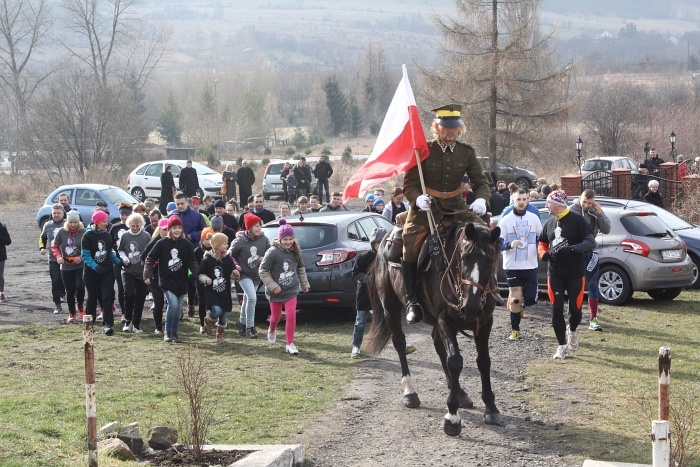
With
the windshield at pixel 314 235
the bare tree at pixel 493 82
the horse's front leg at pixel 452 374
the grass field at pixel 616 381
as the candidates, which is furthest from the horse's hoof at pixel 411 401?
the bare tree at pixel 493 82

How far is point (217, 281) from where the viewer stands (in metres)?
13.4

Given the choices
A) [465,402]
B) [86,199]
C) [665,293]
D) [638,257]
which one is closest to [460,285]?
[465,402]

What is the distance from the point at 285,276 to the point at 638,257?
6688 mm

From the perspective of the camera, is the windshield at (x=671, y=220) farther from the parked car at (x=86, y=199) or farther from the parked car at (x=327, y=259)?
the parked car at (x=86, y=199)

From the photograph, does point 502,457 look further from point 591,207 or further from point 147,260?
point 147,260

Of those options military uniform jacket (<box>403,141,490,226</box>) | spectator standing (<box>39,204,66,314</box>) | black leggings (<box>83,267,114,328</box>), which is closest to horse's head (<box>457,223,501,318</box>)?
military uniform jacket (<box>403,141,490,226</box>)

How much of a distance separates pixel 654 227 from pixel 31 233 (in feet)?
70.3

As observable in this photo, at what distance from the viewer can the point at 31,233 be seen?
3006cm

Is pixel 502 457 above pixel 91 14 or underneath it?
underneath

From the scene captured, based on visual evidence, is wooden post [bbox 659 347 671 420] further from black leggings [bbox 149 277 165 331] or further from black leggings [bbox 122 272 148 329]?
black leggings [bbox 122 272 148 329]

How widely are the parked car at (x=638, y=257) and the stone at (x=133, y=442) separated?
411 inches

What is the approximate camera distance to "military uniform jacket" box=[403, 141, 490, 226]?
9.25 meters

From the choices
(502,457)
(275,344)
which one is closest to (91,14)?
(275,344)

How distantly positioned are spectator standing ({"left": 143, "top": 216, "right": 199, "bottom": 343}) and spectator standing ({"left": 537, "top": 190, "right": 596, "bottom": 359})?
5.25 m
